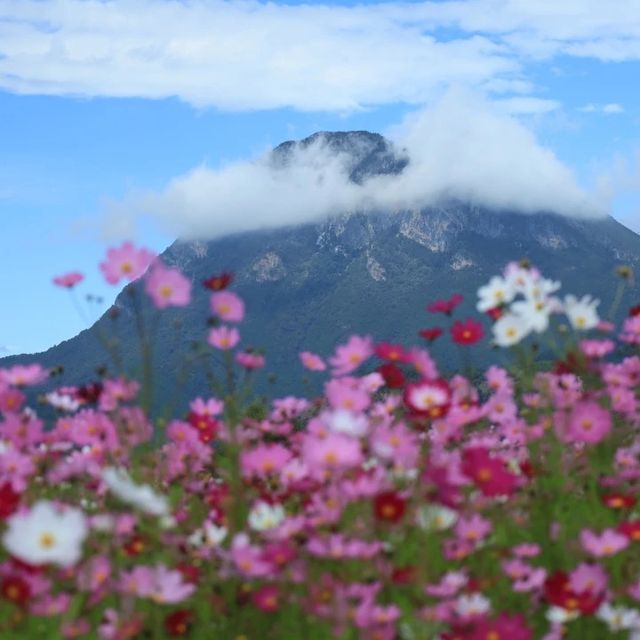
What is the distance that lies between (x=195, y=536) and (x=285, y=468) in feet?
1.43

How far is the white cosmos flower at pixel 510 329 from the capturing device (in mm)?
3832

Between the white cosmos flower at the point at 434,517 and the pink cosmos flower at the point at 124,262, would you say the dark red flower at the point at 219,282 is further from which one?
the white cosmos flower at the point at 434,517

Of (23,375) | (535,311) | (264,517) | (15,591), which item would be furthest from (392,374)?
(15,591)

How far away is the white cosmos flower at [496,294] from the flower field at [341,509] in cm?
2

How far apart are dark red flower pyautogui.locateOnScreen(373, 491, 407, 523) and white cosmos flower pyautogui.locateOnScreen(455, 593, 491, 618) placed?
0.44 m

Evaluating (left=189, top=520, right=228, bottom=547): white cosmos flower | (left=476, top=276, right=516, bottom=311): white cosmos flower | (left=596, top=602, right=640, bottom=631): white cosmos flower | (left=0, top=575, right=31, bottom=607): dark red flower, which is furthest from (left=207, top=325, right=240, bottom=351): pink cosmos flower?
(left=596, top=602, right=640, bottom=631): white cosmos flower

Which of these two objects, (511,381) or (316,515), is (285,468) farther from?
(511,381)

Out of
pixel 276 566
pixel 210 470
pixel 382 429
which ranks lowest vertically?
pixel 210 470

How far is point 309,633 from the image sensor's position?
3.11m

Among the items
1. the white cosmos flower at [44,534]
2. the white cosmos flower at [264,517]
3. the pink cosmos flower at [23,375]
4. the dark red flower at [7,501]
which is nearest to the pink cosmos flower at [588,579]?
the white cosmos flower at [264,517]

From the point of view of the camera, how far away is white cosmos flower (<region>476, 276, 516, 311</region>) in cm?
414

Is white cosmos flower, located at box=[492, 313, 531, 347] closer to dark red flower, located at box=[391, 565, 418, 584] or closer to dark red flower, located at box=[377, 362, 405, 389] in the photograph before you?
dark red flower, located at box=[377, 362, 405, 389]

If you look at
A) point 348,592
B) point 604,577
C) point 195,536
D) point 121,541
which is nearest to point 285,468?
point 195,536

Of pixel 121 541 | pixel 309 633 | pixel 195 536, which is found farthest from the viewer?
pixel 195 536
